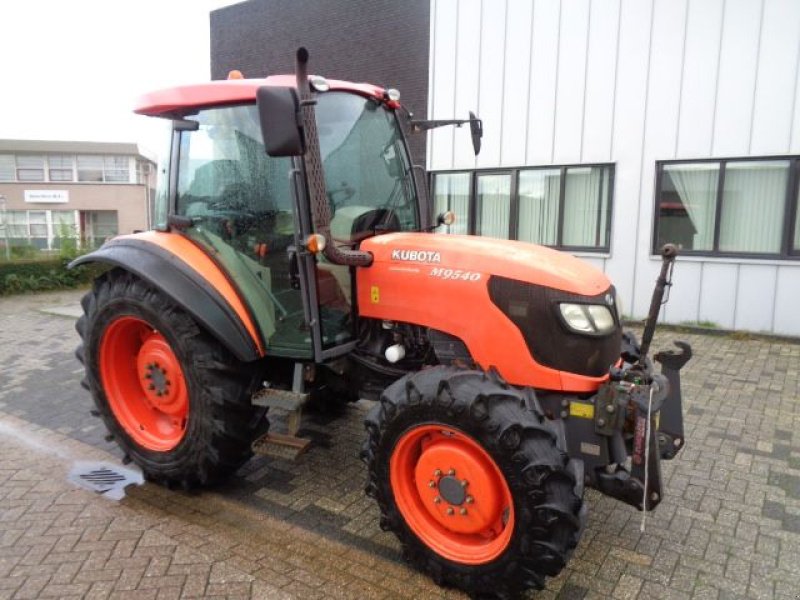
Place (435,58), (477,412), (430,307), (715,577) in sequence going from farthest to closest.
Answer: (435,58) < (430,307) < (715,577) < (477,412)

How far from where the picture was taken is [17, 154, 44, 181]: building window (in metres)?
→ 35.1

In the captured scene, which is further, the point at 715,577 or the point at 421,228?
the point at 421,228

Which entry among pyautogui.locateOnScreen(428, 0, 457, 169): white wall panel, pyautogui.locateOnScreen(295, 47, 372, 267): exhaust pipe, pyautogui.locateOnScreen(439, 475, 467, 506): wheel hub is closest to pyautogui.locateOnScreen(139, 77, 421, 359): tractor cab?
pyautogui.locateOnScreen(295, 47, 372, 267): exhaust pipe

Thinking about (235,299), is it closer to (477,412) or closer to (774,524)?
(477,412)

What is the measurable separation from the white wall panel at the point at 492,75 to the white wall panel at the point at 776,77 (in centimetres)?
351

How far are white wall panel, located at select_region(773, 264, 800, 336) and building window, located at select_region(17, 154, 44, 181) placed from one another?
38798 millimetres

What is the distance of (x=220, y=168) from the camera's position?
3404 millimetres

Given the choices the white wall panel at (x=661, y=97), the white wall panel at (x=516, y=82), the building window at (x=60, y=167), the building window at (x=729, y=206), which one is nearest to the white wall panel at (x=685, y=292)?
the building window at (x=729, y=206)

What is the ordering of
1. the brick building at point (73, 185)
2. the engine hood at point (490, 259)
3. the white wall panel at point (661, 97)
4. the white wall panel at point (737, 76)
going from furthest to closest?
the brick building at point (73, 185) → the white wall panel at point (661, 97) → the white wall panel at point (737, 76) → the engine hood at point (490, 259)

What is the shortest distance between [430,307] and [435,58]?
318 inches

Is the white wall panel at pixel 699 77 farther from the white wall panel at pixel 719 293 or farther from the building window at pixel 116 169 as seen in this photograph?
the building window at pixel 116 169

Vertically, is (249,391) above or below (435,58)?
below

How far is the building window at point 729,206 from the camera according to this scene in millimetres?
7676

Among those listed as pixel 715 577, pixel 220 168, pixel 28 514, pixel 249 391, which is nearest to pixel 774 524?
pixel 715 577
